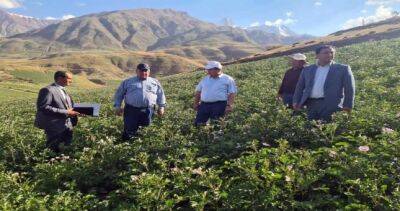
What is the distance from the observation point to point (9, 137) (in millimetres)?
12312

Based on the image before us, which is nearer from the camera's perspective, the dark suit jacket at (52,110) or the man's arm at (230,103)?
the dark suit jacket at (52,110)

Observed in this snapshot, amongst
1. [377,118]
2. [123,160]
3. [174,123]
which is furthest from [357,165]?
[174,123]

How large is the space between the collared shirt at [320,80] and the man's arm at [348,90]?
0.43 m

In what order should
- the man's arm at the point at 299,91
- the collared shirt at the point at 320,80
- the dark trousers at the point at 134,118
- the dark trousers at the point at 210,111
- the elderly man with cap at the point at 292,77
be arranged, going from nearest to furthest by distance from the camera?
1. the collared shirt at the point at 320,80
2. the man's arm at the point at 299,91
3. the dark trousers at the point at 134,118
4. the dark trousers at the point at 210,111
5. the elderly man with cap at the point at 292,77

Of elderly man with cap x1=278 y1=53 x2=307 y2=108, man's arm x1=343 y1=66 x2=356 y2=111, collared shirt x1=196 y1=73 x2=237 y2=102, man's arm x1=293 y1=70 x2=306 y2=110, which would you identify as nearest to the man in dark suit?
collared shirt x1=196 y1=73 x2=237 y2=102

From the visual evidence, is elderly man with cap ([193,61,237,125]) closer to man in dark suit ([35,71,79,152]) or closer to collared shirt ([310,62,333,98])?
collared shirt ([310,62,333,98])

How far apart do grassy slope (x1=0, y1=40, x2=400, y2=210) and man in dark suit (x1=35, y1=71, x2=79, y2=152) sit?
573 mm

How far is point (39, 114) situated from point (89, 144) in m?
1.69

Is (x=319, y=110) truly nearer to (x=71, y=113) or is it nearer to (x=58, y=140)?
(x=71, y=113)

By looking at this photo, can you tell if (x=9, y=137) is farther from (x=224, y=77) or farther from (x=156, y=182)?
(x=156, y=182)

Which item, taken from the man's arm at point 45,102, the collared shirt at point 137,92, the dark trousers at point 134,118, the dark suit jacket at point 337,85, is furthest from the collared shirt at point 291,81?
the man's arm at point 45,102

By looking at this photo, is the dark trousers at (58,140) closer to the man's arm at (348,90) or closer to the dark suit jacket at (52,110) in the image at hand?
the dark suit jacket at (52,110)

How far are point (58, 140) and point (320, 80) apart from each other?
5939 mm

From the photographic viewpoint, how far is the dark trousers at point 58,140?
10742 mm
